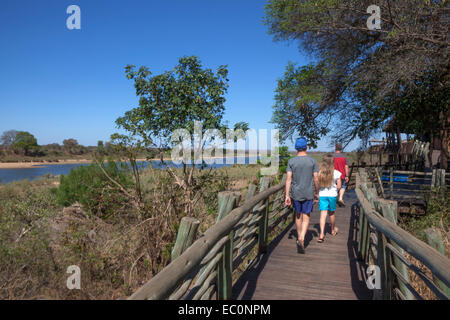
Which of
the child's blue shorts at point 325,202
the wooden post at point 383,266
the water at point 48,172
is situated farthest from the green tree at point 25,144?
the wooden post at point 383,266

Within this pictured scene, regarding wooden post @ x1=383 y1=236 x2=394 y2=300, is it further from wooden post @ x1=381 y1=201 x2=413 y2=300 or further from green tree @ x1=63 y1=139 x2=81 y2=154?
green tree @ x1=63 y1=139 x2=81 y2=154

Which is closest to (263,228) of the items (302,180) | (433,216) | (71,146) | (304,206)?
(304,206)

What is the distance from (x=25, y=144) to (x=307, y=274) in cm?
9062

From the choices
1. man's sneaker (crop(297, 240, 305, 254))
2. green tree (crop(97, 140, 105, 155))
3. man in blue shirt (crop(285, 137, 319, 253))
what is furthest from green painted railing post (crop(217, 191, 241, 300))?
green tree (crop(97, 140, 105, 155))

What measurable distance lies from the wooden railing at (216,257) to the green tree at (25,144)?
292 ft

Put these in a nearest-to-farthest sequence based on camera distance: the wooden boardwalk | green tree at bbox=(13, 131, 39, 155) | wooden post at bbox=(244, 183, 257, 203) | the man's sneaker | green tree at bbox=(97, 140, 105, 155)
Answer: the wooden boardwalk < wooden post at bbox=(244, 183, 257, 203) < the man's sneaker < green tree at bbox=(97, 140, 105, 155) < green tree at bbox=(13, 131, 39, 155)

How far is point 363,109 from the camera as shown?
11.4 metres

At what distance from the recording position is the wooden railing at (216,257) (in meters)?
1.82

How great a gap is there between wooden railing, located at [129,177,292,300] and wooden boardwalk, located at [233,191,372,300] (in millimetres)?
315

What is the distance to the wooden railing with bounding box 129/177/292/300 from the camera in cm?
182

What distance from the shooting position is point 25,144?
7894 centimetres
